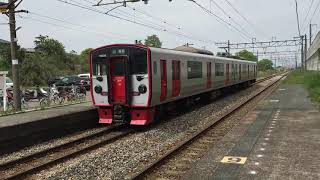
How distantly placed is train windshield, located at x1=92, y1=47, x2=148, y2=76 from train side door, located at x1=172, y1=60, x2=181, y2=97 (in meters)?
2.63

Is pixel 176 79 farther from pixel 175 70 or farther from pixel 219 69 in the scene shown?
pixel 219 69

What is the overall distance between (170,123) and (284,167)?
7842 mm

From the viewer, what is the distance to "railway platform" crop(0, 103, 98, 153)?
11.8 meters

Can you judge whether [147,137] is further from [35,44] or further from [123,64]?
[35,44]

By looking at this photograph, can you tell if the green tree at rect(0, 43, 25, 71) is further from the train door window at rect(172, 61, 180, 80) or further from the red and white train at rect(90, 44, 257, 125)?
the red and white train at rect(90, 44, 257, 125)

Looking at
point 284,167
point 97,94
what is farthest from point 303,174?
point 97,94

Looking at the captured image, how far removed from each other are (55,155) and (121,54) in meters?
4.91

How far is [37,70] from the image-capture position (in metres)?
47.7

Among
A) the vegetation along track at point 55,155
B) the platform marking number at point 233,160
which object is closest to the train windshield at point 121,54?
the vegetation along track at point 55,155

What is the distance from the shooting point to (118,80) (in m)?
14.9

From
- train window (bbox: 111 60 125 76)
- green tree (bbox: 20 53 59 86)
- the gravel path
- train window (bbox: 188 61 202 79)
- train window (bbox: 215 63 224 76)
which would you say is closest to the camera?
the gravel path

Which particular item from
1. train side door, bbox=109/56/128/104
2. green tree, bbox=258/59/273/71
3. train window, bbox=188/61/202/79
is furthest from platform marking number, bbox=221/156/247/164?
green tree, bbox=258/59/273/71

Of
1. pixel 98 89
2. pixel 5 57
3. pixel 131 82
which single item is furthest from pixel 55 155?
pixel 5 57

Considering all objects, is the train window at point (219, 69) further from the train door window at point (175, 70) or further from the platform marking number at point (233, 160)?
the platform marking number at point (233, 160)
